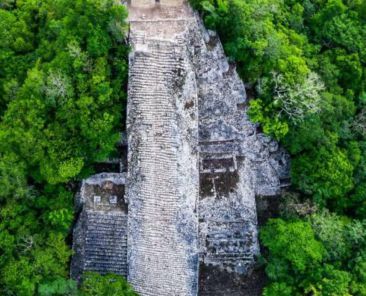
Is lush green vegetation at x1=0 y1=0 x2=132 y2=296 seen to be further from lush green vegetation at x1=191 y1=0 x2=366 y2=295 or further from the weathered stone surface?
lush green vegetation at x1=191 y1=0 x2=366 y2=295

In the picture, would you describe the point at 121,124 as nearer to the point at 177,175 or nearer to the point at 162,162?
the point at 162,162

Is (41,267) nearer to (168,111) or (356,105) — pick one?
(168,111)

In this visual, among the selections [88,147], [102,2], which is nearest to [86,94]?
[88,147]

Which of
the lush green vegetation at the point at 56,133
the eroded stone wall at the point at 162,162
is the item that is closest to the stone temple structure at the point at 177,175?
the eroded stone wall at the point at 162,162

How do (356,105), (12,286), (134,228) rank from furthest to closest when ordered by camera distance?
1. (356,105)
2. (134,228)
3. (12,286)

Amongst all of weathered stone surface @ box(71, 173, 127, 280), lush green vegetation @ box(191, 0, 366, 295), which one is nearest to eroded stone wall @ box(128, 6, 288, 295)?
weathered stone surface @ box(71, 173, 127, 280)
